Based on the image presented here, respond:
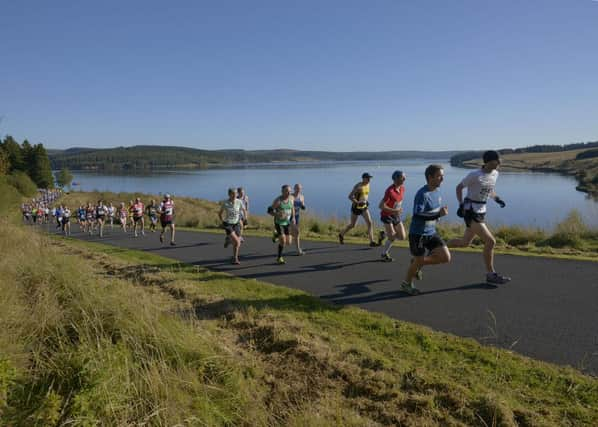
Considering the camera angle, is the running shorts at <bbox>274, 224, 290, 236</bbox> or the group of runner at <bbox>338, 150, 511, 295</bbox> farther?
the running shorts at <bbox>274, 224, 290, 236</bbox>

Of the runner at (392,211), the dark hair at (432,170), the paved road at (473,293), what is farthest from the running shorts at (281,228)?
the dark hair at (432,170)

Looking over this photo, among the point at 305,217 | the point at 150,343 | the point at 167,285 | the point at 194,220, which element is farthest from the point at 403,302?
the point at 194,220

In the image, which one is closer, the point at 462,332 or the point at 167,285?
the point at 462,332

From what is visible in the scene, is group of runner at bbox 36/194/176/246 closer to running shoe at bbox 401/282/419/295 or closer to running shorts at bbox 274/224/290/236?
running shorts at bbox 274/224/290/236

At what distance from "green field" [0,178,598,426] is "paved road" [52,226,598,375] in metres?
0.43

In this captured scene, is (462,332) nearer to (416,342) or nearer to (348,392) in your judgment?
(416,342)

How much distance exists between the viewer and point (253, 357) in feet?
14.0

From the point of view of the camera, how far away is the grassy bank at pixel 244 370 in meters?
2.98

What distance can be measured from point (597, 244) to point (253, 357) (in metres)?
10.7

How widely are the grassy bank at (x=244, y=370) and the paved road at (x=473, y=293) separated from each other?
44 centimetres

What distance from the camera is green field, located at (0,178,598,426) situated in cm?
298

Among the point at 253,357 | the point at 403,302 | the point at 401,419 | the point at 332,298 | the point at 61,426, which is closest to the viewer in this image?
the point at 61,426

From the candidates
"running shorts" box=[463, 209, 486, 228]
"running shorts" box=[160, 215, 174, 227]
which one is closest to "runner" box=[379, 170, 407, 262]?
"running shorts" box=[463, 209, 486, 228]

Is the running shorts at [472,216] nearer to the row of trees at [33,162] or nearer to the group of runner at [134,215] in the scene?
the group of runner at [134,215]
